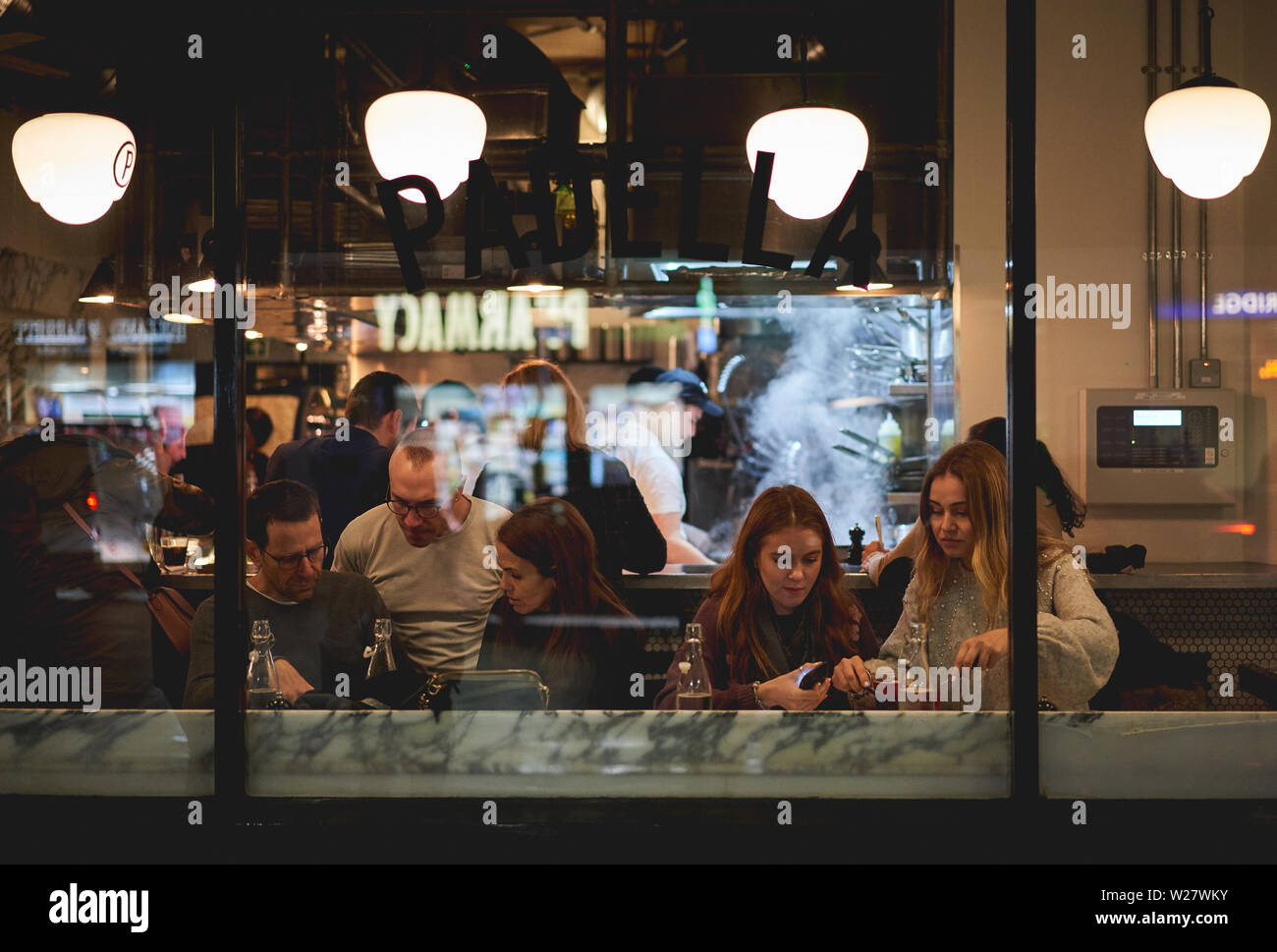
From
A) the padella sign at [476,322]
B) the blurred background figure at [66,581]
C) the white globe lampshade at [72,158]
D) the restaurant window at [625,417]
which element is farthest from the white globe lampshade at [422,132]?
the padella sign at [476,322]

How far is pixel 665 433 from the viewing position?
6.29m

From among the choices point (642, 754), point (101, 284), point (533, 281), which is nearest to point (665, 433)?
point (533, 281)

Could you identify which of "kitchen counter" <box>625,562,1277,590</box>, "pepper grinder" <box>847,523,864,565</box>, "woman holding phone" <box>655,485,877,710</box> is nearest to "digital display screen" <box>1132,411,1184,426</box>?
"kitchen counter" <box>625,562,1277,590</box>

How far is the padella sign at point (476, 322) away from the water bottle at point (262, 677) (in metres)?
4.32

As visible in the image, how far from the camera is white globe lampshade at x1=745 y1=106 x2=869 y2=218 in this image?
3.02 metres

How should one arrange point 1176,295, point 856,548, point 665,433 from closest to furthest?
point 856,548 → point 1176,295 → point 665,433

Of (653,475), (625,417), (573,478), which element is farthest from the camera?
(625,417)

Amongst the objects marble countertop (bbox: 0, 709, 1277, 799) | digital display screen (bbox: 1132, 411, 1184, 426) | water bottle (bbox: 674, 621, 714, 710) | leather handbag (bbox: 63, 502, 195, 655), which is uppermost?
digital display screen (bbox: 1132, 411, 1184, 426)

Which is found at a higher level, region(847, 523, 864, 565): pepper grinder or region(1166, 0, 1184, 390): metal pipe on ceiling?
region(1166, 0, 1184, 390): metal pipe on ceiling

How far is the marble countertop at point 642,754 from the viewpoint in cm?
204

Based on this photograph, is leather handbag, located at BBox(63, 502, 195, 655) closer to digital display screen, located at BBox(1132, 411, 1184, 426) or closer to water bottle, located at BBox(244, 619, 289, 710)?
water bottle, located at BBox(244, 619, 289, 710)

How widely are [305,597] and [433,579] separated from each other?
1.73ft

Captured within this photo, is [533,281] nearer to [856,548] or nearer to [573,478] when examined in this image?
[573,478]

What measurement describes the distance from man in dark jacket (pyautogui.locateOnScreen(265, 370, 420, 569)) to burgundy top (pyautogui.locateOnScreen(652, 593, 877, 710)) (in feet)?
4.31
